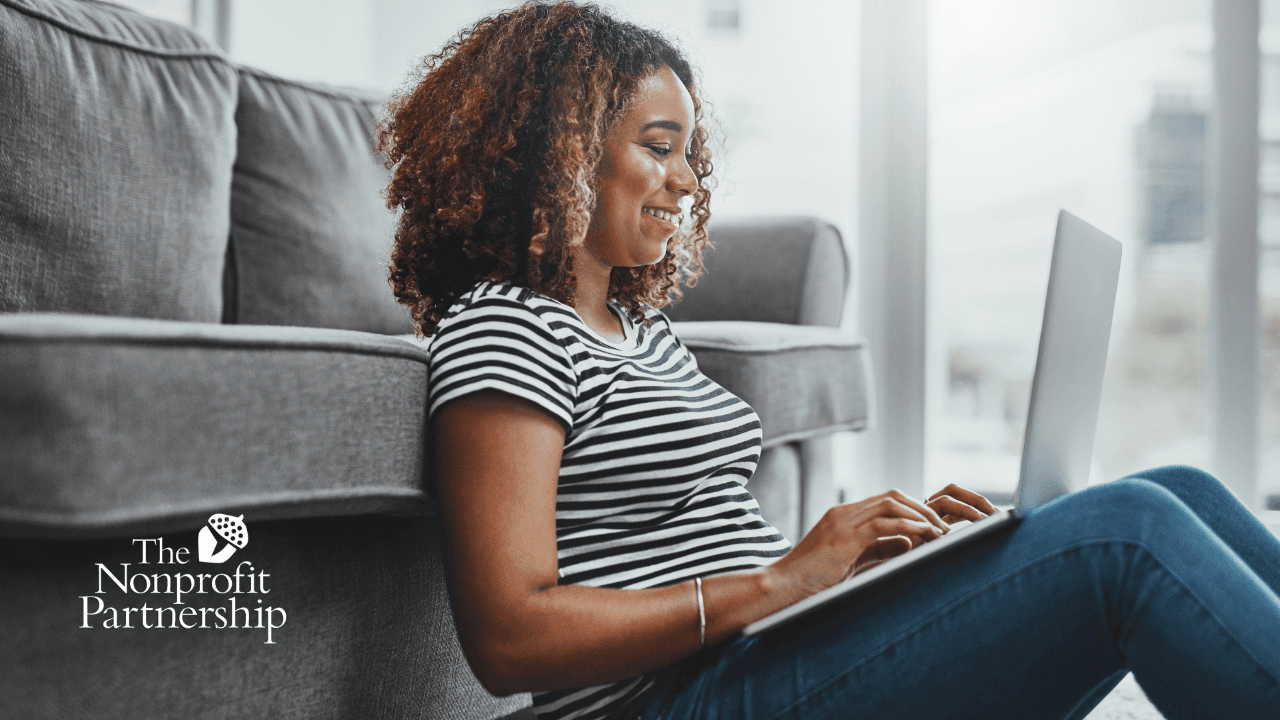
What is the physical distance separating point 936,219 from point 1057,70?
0.47 meters

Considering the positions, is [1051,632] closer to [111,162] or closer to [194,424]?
[194,424]

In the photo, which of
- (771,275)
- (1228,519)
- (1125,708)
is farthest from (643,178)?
(1125,708)

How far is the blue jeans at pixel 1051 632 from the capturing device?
0.54 meters

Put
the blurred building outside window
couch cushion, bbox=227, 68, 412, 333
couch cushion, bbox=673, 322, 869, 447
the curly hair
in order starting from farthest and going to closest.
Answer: the blurred building outside window
couch cushion, bbox=227, 68, 412, 333
couch cushion, bbox=673, 322, 869, 447
the curly hair

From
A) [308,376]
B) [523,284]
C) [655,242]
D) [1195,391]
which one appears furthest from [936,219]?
[308,376]

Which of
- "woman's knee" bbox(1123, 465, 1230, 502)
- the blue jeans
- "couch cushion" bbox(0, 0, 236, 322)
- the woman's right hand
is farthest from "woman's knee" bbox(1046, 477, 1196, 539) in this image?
"couch cushion" bbox(0, 0, 236, 322)

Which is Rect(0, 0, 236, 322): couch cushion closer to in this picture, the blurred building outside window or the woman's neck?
the woman's neck

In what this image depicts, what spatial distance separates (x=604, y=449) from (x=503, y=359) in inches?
4.3

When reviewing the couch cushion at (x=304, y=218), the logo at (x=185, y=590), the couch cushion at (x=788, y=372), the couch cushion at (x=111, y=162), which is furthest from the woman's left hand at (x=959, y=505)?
the couch cushion at (x=111, y=162)

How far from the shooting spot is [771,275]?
147cm

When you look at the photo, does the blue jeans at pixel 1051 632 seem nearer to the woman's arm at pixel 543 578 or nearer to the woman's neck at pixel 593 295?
the woman's arm at pixel 543 578

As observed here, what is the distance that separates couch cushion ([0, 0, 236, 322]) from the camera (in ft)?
3.04

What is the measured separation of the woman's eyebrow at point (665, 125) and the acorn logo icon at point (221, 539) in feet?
1.57

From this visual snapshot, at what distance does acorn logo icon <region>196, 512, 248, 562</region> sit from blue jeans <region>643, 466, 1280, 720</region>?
0.35 m
